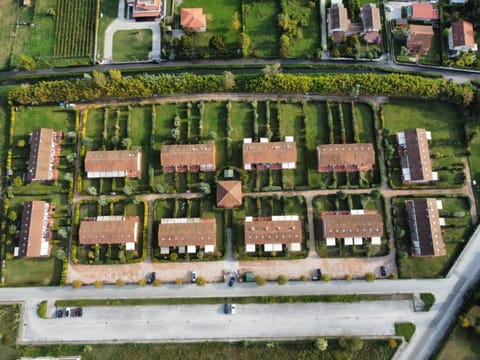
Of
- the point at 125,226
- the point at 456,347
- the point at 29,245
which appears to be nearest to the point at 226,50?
the point at 125,226

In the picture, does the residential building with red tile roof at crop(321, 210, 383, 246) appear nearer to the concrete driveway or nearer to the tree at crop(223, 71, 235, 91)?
the tree at crop(223, 71, 235, 91)

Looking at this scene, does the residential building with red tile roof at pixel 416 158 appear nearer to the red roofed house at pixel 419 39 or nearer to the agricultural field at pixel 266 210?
the red roofed house at pixel 419 39

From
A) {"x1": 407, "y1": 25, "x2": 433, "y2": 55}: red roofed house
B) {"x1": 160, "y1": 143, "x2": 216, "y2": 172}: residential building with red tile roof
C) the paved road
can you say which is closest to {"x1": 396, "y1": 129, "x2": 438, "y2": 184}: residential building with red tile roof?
{"x1": 407, "y1": 25, "x2": 433, "y2": 55}: red roofed house

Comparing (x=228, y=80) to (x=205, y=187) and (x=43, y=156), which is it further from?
(x=43, y=156)

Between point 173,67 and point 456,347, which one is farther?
point 173,67

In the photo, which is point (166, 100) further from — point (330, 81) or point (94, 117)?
point (330, 81)

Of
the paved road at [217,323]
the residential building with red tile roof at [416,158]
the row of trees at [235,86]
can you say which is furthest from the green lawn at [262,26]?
the paved road at [217,323]
